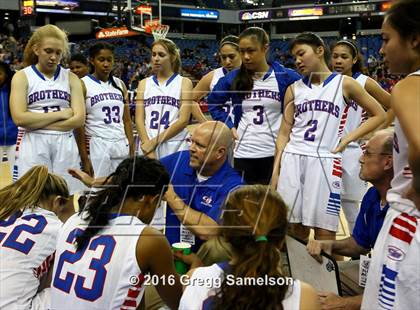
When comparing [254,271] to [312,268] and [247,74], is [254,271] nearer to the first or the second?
[312,268]

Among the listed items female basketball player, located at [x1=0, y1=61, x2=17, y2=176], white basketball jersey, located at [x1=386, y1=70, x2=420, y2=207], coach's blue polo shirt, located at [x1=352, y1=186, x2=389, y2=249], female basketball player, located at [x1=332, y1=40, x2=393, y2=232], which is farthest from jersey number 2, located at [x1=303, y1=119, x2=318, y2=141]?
female basketball player, located at [x1=0, y1=61, x2=17, y2=176]

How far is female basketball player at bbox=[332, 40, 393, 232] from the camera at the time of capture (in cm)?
318

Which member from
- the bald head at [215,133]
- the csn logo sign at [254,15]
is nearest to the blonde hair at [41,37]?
the bald head at [215,133]

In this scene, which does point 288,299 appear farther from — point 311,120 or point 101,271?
point 311,120

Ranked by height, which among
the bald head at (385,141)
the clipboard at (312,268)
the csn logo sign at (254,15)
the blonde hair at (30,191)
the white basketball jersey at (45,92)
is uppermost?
the csn logo sign at (254,15)

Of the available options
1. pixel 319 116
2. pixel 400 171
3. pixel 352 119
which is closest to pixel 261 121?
pixel 319 116

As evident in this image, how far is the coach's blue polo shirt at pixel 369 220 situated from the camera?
2045 mm

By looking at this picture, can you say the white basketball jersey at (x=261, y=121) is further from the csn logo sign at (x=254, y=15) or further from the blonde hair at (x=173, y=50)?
the csn logo sign at (x=254, y=15)

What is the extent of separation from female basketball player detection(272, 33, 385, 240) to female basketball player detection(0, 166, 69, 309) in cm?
129

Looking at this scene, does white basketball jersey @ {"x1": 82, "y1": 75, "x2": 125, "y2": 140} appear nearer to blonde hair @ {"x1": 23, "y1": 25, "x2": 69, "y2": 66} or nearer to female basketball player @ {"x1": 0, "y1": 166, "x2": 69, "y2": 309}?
blonde hair @ {"x1": 23, "y1": 25, "x2": 69, "y2": 66}

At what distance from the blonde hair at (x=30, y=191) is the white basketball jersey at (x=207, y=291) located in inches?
33.5

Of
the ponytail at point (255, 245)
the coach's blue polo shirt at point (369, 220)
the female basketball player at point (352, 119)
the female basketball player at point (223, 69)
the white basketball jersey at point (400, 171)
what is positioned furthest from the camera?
the female basketball player at point (223, 69)

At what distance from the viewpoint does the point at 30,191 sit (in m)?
1.97

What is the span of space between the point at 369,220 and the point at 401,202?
2.14ft
